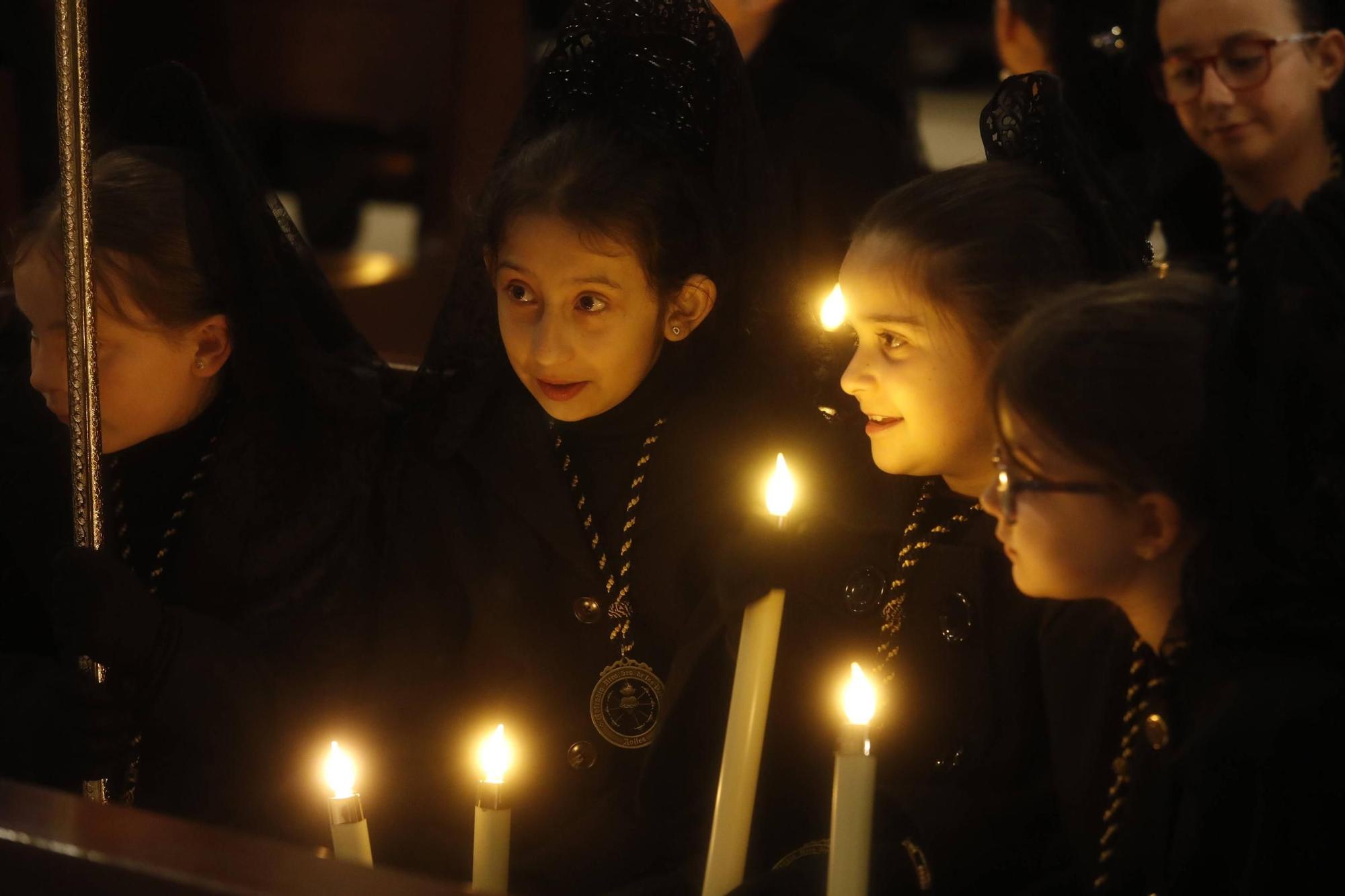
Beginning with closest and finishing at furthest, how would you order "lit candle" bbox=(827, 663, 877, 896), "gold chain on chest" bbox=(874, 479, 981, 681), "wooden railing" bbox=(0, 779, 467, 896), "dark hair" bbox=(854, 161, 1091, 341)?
"wooden railing" bbox=(0, 779, 467, 896) < "lit candle" bbox=(827, 663, 877, 896) < "dark hair" bbox=(854, 161, 1091, 341) < "gold chain on chest" bbox=(874, 479, 981, 681)

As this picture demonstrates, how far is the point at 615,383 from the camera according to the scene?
2.13 meters

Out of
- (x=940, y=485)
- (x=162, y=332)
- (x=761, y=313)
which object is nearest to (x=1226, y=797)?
(x=940, y=485)

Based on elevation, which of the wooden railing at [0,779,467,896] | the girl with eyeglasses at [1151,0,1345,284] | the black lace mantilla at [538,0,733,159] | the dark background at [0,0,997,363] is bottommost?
the wooden railing at [0,779,467,896]

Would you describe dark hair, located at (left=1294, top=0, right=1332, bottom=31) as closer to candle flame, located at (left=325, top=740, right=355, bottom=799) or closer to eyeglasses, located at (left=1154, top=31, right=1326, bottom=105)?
eyeglasses, located at (left=1154, top=31, right=1326, bottom=105)

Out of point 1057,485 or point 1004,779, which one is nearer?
point 1057,485

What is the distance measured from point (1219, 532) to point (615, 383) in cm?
90

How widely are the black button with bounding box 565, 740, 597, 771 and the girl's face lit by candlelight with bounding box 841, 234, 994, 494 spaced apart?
0.56 meters

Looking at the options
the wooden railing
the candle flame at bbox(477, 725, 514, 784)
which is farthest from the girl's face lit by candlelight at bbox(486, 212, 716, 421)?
the wooden railing

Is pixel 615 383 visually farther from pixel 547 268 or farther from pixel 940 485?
pixel 940 485

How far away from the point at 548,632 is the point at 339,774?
0.62m

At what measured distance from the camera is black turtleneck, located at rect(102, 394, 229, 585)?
7.45ft

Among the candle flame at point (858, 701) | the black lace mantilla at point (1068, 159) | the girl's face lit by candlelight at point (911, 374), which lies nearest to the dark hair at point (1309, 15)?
the black lace mantilla at point (1068, 159)

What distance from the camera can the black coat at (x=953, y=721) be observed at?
67.9 inches

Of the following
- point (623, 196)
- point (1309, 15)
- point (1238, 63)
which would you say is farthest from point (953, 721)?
point (1309, 15)
